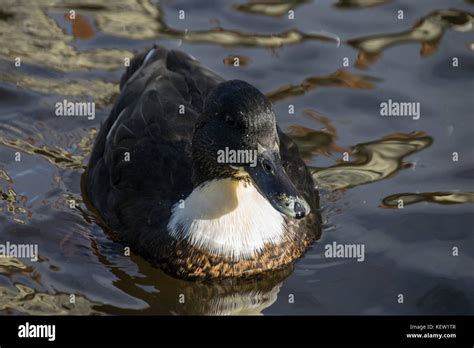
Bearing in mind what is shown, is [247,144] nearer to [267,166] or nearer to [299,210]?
[267,166]

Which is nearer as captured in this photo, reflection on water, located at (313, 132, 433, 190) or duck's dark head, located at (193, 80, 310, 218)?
duck's dark head, located at (193, 80, 310, 218)

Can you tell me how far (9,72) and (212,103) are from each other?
434 cm

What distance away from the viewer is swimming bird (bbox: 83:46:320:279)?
28.2ft

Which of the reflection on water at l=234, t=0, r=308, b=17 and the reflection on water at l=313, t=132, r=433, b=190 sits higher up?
the reflection on water at l=234, t=0, r=308, b=17

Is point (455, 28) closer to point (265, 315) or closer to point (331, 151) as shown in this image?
point (331, 151)

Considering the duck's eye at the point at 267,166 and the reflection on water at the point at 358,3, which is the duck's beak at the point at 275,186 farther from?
the reflection on water at the point at 358,3

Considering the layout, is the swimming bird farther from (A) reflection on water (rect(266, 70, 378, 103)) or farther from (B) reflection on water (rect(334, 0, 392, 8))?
(B) reflection on water (rect(334, 0, 392, 8))

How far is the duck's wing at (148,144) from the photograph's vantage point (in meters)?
9.59

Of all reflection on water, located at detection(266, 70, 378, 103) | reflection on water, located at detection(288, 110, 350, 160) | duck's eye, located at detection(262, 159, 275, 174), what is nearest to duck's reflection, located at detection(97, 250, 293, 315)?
duck's eye, located at detection(262, 159, 275, 174)

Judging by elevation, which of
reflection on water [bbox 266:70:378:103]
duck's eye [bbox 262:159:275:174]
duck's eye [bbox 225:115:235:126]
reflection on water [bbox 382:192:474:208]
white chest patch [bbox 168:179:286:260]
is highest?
reflection on water [bbox 266:70:378:103]

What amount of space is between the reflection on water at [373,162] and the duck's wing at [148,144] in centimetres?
151

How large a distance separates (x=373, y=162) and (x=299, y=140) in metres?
0.85

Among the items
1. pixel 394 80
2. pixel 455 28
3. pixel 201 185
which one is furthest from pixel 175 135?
pixel 455 28

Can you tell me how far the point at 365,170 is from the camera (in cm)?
1077
